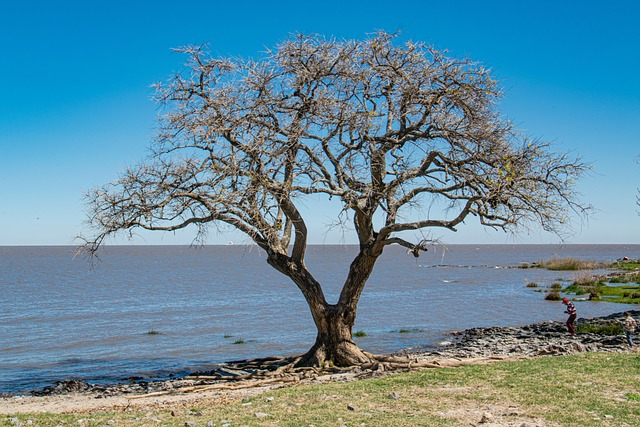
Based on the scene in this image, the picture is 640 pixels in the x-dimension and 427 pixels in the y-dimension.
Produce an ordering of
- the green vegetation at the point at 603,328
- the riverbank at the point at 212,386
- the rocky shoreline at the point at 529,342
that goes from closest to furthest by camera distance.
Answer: the riverbank at the point at 212,386, the rocky shoreline at the point at 529,342, the green vegetation at the point at 603,328

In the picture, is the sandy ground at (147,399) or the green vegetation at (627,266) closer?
the sandy ground at (147,399)

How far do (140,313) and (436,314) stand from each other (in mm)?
19088

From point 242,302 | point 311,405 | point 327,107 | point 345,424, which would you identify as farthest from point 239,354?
point 242,302

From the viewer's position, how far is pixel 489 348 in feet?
70.8

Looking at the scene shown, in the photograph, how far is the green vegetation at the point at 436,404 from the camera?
9039mm

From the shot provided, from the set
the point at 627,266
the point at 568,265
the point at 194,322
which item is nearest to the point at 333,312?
the point at 194,322

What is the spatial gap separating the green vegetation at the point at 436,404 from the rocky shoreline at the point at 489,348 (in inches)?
155

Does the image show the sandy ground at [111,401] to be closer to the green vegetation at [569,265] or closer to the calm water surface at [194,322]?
the calm water surface at [194,322]

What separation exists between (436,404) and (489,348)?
12.4 meters

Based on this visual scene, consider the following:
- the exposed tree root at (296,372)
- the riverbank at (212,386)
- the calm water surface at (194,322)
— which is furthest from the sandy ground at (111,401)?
the calm water surface at (194,322)

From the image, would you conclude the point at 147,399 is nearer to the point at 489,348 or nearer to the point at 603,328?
the point at 489,348

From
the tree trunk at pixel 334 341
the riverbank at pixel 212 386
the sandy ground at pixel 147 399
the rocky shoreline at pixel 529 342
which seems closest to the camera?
the sandy ground at pixel 147 399

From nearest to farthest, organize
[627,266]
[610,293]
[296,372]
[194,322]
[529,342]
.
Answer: [296,372] < [529,342] < [194,322] < [610,293] < [627,266]

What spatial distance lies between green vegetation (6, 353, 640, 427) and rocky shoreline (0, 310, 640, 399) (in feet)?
12.9
